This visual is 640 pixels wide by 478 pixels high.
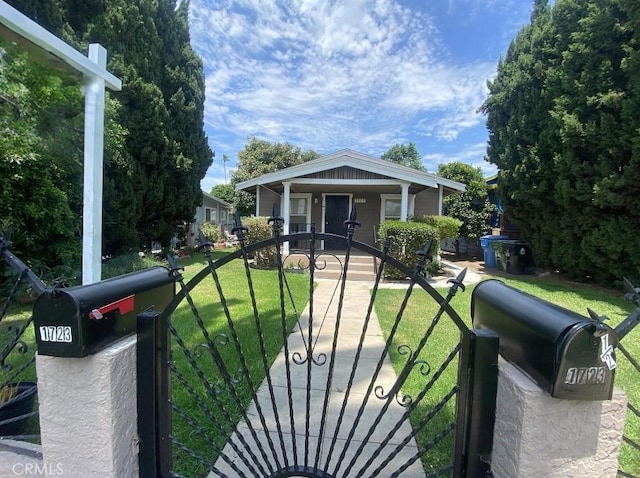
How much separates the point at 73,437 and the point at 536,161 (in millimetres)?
10381

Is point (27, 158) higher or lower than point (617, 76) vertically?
lower

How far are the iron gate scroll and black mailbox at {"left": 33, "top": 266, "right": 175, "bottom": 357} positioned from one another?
0.15 meters

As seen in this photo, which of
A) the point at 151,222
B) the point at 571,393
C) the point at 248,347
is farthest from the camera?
the point at 151,222

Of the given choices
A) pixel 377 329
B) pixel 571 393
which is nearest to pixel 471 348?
pixel 571 393

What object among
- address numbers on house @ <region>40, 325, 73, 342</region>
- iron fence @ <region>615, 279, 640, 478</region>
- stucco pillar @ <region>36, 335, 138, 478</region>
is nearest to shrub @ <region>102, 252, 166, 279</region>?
stucco pillar @ <region>36, 335, 138, 478</region>

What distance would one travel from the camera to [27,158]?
4.95m

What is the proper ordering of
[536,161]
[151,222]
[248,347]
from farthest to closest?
[151,222] → [536,161] → [248,347]

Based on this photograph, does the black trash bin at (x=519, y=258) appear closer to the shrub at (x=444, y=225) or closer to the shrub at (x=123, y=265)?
the shrub at (x=444, y=225)

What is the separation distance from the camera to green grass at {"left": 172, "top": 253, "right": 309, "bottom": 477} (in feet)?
6.66

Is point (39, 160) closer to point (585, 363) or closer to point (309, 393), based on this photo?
point (309, 393)

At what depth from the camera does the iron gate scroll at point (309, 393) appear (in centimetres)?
123

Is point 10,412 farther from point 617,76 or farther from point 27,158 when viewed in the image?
point 617,76

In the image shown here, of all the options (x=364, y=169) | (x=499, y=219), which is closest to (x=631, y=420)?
(x=364, y=169)

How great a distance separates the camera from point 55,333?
1161mm
